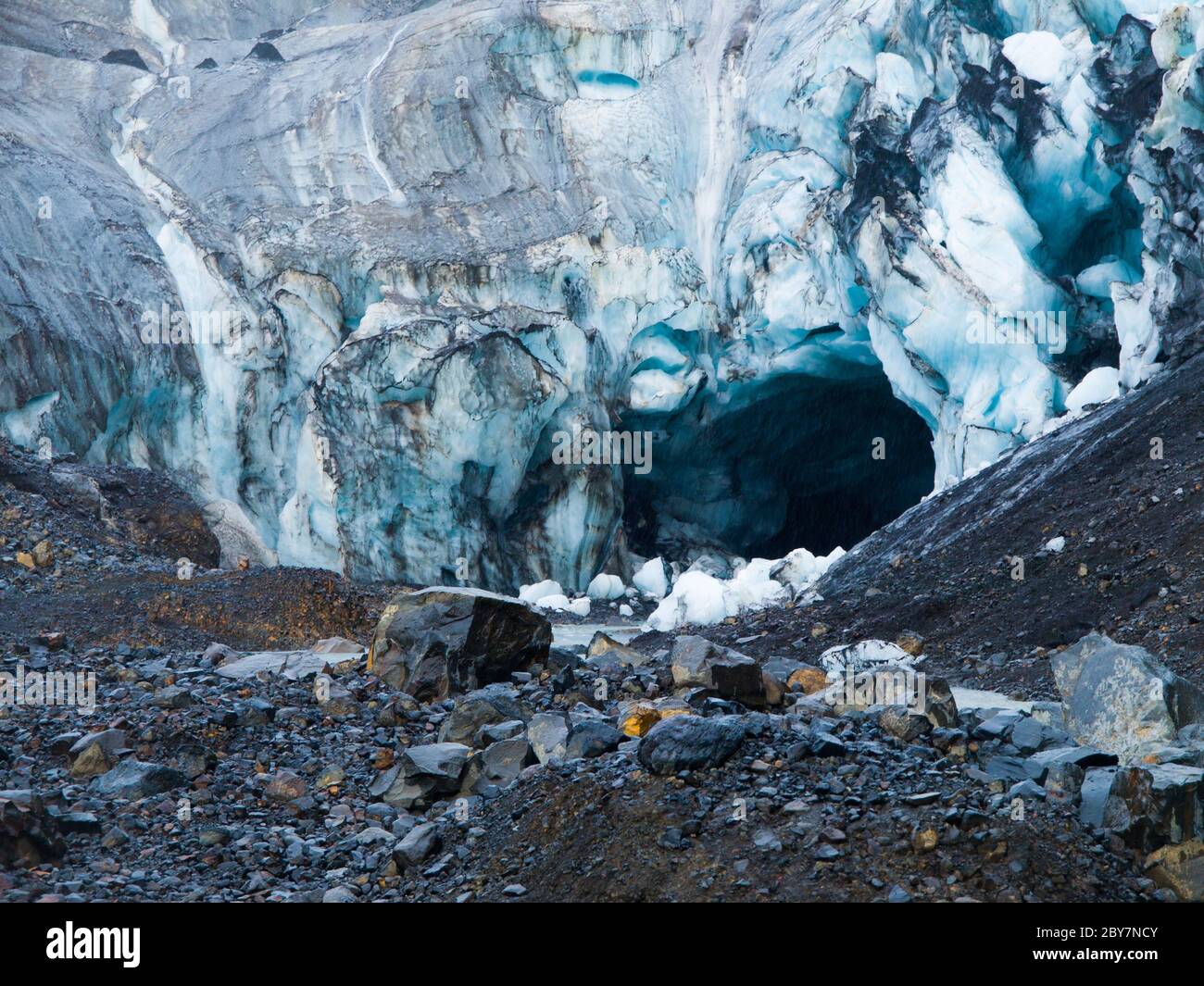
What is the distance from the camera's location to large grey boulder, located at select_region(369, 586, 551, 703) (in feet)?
29.9

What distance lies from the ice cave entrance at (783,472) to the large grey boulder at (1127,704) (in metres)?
17.1

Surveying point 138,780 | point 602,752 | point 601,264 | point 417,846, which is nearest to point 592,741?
point 602,752

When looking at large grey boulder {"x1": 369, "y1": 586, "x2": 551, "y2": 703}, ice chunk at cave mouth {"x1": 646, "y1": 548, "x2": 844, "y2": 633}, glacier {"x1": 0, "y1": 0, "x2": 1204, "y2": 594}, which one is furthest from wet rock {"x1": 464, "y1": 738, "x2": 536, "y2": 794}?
glacier {"x1": 0, "y1": 0, "x2": 1204, "y2": 594}

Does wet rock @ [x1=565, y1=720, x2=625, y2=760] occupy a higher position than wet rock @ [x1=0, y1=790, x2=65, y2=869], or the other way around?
wet rock @ [x1=565, y1=720, x2=625, y2=760]

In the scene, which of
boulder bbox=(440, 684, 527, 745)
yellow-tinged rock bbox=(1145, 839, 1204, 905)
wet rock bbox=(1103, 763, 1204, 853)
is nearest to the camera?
yellow-tinged rock bbox=(1145, 839, 1204, 905)

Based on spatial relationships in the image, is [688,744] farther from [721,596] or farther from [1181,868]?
[721,596]

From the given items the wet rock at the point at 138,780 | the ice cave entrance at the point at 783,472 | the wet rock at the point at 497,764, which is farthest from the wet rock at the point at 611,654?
the ice cave entrance at the point at 783,472

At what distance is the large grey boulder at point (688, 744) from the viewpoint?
5.69 metres

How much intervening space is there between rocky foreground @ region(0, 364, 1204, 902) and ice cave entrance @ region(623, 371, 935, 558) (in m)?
11.3

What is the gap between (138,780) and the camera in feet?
23.0

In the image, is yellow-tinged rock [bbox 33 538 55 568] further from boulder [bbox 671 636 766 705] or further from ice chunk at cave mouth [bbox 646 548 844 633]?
boulder [bbox 671 636 766 705]

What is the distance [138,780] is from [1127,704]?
6.24 meters

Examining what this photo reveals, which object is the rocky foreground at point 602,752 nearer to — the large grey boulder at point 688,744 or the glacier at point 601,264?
the large grey boulder at point 688,744

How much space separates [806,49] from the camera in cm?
2400
